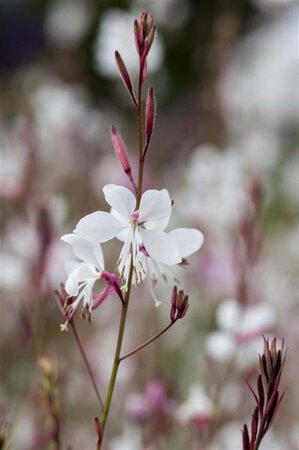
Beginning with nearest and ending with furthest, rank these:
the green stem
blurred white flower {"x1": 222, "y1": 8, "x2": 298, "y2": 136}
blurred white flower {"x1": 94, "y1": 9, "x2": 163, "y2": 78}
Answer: the green stem, blurred white flower {"x1": 94, "y1": 9, "x2": 163, "y2": 78}, blurred white flower {"x1": 222, "y1": 8, "x2": 298, "y2": 136}

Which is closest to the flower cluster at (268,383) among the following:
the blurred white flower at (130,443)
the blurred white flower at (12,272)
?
the blurred white flower at (130,443)

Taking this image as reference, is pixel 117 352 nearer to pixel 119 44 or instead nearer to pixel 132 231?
pixel 132 231

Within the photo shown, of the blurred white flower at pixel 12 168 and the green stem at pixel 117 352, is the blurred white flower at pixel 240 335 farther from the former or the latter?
the blurred white flower at pixel 12 168

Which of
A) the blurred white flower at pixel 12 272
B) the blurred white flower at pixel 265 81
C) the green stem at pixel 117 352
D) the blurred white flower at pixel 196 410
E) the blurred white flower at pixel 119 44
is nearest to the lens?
the green stem at pixel 117 352

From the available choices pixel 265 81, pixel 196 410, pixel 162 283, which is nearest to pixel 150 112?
pixel 196 410

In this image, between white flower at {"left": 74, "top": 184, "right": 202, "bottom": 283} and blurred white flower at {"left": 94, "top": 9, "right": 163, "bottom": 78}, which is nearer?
white flower at {"left": 74, "top": 184, "right": 202, "bottom": 283}

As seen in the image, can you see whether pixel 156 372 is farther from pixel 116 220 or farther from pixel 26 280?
pixel 116 220

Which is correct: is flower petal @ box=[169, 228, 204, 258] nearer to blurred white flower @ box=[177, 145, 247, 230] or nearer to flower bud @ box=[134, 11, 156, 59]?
flower bud @ box=[134, 11, 156, 59]

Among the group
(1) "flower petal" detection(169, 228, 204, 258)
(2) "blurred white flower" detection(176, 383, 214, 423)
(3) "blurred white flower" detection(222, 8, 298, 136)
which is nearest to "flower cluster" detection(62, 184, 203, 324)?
(1) "flower petal" detection(169, 228, 204, 258)
